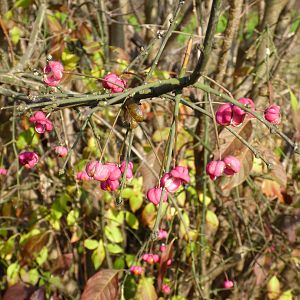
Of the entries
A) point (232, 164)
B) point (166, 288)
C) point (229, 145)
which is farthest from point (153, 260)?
point (232, 164)

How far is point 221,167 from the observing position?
114cm

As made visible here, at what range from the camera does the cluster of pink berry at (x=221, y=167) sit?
114 cm

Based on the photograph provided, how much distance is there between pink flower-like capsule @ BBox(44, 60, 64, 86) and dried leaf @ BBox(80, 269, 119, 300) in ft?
Result: 3.06

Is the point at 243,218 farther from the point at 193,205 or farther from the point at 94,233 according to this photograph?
the point at 94,233

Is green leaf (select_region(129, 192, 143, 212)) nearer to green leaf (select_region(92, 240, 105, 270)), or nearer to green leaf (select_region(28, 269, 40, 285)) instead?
green leaf (select_region(92, 240, 105, 270))

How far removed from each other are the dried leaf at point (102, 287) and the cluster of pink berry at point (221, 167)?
3.02ft

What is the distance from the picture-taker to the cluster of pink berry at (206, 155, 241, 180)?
1136mm

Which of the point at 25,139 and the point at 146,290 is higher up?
the point at 25,139

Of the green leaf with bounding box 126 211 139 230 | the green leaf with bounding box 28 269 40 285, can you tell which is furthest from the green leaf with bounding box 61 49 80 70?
the green leaf with bounding box 28 269 40 285

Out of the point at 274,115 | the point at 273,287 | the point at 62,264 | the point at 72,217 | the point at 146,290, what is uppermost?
the point at 274,115

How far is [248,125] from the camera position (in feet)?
5.27

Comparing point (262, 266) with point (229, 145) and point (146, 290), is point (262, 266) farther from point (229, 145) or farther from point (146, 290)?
point (229, 145)

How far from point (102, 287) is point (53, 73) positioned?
3.16ft

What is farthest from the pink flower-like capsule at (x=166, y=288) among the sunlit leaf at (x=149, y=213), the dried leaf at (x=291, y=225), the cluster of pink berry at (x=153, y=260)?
the dried leaf at (x=291, y=225)
